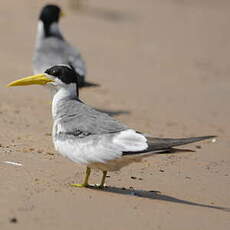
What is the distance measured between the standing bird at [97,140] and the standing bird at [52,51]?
3373 millimetres

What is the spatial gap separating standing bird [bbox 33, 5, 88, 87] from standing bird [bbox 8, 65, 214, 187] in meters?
3.37

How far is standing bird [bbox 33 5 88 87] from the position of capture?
9594 millimetres

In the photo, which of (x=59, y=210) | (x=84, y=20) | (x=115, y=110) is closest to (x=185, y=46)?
(x=84, y=20)

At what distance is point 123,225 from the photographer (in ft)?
16.9

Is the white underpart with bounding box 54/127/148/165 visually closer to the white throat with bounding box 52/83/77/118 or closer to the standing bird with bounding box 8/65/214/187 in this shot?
the standing bird with bounding box 8/65/214/187

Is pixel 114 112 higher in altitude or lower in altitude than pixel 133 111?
lower

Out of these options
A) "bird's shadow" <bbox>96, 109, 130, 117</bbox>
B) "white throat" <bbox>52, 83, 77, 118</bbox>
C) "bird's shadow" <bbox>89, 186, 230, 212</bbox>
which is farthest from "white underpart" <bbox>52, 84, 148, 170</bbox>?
"bird's shadow" <bbox>96, 109, 130, 117</bbox>

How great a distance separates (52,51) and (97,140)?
4306 mm

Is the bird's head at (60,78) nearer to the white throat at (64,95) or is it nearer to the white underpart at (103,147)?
the white throat at (64,95)

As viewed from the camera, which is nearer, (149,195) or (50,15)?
(149,195)

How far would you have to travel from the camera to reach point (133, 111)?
990 centimetres

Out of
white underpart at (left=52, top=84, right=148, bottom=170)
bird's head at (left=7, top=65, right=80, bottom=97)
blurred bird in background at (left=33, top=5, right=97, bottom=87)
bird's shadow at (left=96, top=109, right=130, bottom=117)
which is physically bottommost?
white underpart at (left=52, top=84, right=148, bottom=170)

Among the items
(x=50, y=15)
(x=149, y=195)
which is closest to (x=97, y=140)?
(x=149, y=195)

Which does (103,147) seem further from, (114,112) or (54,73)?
(114,112)
